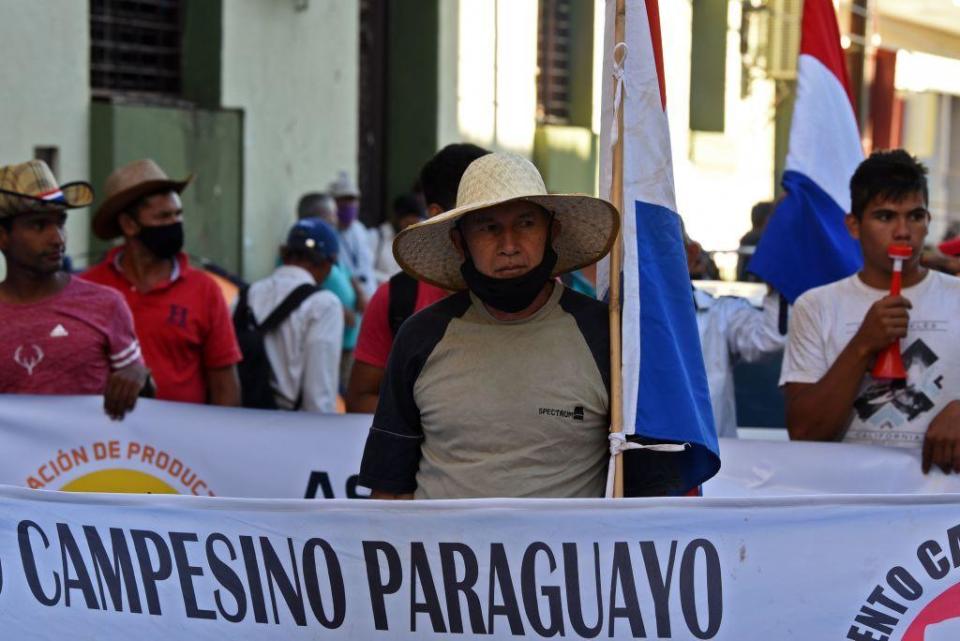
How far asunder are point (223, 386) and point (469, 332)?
250cm

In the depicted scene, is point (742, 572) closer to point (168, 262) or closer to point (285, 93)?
point (168, 262)

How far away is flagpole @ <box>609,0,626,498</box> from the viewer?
419 cm

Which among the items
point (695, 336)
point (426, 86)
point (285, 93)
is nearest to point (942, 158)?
point (426, 86)

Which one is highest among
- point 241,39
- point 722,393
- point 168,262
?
point 241,39

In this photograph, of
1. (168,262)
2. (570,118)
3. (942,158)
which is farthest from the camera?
(942,158)

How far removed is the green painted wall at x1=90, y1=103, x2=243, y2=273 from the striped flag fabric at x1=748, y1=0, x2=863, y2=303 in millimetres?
5120

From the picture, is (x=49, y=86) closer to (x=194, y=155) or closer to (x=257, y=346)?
(x=194, y=155)

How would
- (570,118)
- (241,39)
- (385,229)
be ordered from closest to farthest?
(241,39)
(385,229)
(570,118)

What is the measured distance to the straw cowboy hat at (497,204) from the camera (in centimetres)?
424

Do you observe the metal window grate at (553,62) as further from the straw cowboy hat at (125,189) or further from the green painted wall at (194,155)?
the straw cowboy hat at (125,189)

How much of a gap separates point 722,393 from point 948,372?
1.75 metres

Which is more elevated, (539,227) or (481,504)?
(539,227)

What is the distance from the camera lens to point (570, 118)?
57.7ft

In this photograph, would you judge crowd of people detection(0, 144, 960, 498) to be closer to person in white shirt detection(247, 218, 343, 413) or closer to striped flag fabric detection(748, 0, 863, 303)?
person in white shirt detection(247, 218, 343, 413)
